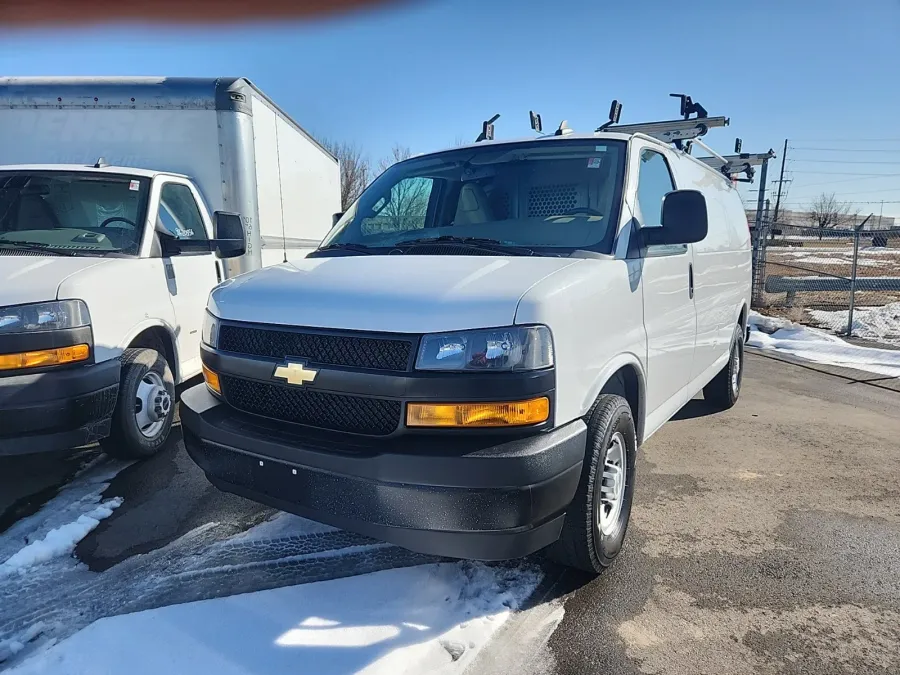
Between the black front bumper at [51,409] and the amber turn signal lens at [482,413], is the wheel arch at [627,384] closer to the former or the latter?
the amber turn signal lens at [482,413]

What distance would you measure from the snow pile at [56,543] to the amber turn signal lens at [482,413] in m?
2.23

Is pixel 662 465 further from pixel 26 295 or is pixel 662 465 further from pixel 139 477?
pixel 26 295

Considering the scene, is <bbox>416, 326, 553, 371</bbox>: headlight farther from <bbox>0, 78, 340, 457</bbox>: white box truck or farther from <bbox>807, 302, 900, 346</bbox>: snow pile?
<bbox>807, 302, 900, 346</bbox>: snow pile

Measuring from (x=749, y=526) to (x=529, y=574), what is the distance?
4.78 ft

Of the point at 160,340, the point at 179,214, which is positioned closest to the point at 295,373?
the point at 160,340

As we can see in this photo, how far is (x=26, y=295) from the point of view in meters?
3.32

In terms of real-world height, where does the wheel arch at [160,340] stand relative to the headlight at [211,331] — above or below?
below

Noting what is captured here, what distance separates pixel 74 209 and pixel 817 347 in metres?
9.46

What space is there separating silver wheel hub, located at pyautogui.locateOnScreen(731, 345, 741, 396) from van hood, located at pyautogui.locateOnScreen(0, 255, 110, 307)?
5304mm

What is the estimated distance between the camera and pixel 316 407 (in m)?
2.43

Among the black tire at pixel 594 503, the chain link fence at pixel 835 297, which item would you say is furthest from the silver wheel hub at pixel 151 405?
the chain link fence at pixel 835 297

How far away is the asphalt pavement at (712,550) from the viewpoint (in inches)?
93.0

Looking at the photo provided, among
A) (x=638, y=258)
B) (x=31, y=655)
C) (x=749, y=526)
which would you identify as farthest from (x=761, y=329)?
(x=31, y=655)

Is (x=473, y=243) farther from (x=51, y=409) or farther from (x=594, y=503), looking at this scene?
(x=51, y=409)
